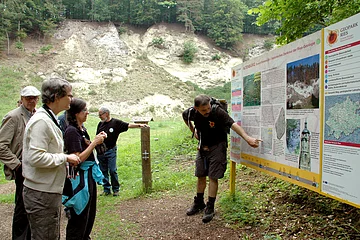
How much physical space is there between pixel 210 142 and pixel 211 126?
24cm

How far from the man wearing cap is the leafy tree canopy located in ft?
12.0

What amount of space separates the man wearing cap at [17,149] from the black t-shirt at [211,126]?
216 centimetres

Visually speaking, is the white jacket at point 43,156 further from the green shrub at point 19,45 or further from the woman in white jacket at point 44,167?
the green shrub at point 19,45

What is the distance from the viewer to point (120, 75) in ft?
102

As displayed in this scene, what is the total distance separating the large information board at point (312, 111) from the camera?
199 cm

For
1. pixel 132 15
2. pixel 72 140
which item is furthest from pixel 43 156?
pixel 132 15

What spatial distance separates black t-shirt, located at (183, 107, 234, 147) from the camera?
12.1ft

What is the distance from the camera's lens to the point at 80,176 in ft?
9.04

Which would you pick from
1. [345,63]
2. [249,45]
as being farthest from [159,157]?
[249,45]

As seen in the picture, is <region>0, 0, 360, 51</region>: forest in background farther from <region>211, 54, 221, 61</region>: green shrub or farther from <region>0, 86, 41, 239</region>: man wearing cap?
<region>0, 86, 41, 239</region>: man wearing cap

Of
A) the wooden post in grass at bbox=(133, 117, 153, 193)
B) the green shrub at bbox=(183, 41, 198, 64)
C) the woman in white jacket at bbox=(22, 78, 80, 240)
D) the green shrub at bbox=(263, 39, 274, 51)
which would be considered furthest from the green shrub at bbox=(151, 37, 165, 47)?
the woman in white jacket at bbox=(22, 78, 80, 240)

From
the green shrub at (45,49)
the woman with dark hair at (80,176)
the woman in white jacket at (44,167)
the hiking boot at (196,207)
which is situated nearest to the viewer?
the woman in white jacket at (44,167)

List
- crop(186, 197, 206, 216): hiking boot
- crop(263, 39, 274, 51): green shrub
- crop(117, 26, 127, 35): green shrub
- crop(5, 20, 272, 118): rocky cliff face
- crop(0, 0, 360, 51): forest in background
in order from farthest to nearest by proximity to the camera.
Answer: crop(263, 39, 274, 51): green shrub → crop(117, 26, 127, 35): green shrub → crop(0, 0, 360, 51): forest in background → crop(5, 20, 272, 118): rocky cliff face → crop(186, 197, 206, 216): hiking boot

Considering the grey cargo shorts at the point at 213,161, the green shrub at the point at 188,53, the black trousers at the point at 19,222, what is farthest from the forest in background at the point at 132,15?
the black trousers at the point at 19,222
